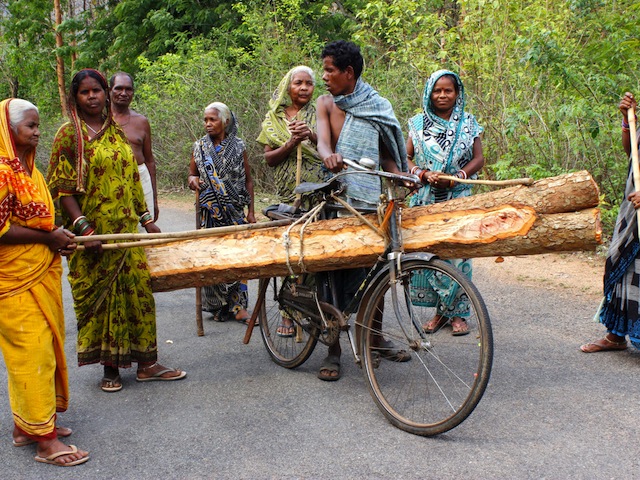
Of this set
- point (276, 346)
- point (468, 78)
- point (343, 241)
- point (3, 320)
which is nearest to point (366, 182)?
point (343, 241)

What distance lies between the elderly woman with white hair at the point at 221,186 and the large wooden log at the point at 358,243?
1646mm

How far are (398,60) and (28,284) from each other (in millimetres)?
9555

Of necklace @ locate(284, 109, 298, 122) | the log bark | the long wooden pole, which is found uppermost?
necklace @ locate(284, 109, 298, 122)

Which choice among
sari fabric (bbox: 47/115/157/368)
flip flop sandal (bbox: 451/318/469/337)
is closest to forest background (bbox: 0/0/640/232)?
flip flop sandal (bbox: 451/318/469/337)

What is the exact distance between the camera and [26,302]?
3307 mm

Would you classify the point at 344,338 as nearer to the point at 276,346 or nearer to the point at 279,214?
the point at 276,346

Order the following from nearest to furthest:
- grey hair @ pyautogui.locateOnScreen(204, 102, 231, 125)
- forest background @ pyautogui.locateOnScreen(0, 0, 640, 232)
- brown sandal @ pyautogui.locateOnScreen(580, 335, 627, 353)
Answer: brown sandal @ pyautogui.locateOnScreen(580, 335, 627, 353) → grey hair @ pyautogui.locateOnScreen(204, 102, 231, 125) → forest background @ pyautogui.locateOnScreen(0, 0, 640, 232)

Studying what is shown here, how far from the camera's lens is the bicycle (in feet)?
11.0

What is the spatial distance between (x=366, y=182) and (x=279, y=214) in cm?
61

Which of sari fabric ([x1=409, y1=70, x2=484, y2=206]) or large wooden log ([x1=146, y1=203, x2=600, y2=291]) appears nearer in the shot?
large wooden log ([x1=146, y1=203, x2=600, y2=291])

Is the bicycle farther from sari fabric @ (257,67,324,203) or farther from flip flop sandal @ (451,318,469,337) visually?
sari fabric @ (257,67,324,203)

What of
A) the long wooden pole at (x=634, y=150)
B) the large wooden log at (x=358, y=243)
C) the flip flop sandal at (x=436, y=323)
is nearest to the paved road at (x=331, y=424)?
the flip flop sandal at (x=436, y=323)

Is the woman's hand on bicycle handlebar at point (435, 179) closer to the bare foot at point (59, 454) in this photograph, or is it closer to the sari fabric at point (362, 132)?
the sari fabric at point (362, 132)

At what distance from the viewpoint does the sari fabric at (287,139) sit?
4.95 meters
